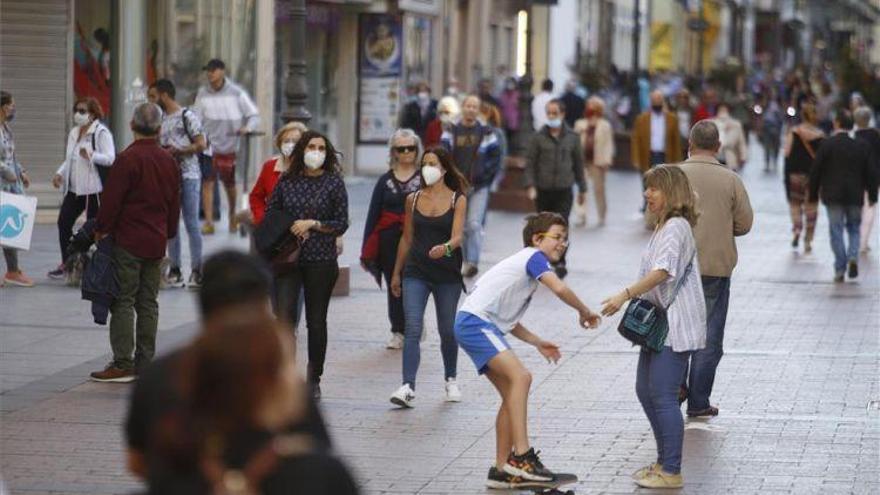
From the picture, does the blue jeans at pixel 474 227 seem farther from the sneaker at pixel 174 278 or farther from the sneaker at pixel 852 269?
the sneaker at pixel 852 269

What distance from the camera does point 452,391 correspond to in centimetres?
1128

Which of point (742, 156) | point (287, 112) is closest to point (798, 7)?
point (742, 156)

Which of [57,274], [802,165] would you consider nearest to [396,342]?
[57,274]

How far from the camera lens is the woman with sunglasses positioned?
12641 mm

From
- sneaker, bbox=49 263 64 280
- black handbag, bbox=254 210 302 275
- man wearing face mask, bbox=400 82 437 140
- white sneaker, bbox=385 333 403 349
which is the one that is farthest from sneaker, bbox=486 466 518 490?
man wearing face mask, bbox=400 82 437 140

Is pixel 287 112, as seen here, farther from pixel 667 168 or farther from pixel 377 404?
pixel 667 168

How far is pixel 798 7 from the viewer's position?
354 feet

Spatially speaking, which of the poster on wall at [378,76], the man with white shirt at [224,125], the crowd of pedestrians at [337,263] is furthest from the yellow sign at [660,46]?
the man with white shirt at [224,125]

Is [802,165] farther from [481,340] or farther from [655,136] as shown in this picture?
[481,340]

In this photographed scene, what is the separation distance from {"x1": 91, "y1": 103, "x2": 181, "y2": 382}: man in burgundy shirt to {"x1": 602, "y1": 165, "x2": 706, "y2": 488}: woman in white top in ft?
12.1

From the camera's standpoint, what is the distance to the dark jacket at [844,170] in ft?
61.0

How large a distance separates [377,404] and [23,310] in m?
4.58

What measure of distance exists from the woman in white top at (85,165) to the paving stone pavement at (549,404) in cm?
64

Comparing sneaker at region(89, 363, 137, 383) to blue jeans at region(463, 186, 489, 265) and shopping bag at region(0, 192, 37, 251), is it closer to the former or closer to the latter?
shopping bag at region(0, 192, 37, 251)
